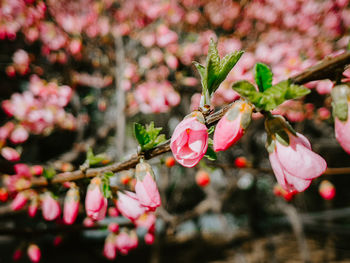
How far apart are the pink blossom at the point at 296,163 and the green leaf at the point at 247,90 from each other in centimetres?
11

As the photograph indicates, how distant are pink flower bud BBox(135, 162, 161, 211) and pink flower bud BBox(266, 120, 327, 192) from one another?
0.27 m

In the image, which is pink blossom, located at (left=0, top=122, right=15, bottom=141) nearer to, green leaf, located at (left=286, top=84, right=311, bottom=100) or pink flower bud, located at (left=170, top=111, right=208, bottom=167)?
pink flower bud, located at (left=170, top=111, right=208, bottom=167)

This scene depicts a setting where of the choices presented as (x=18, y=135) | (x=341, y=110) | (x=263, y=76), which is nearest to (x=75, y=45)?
(x=18, y=135)

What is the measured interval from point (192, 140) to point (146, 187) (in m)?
0.18

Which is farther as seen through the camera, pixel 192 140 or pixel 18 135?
pixel 18 135

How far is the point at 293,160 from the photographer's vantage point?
0.44 meters

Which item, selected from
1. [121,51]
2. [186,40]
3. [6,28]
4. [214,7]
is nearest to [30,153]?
[6,28]

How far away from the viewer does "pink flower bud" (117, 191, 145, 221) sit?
2.31ft

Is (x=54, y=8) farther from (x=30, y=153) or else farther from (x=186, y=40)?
(x=30, y=153)

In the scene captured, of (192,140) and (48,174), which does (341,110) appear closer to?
(192,140)

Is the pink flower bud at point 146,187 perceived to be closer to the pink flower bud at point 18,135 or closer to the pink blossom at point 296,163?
the pink blossom at point 296,163

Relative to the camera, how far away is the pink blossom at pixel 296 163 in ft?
1.41

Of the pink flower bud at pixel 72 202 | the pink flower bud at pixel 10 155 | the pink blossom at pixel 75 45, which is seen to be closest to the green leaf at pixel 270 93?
the pink flower bud at pixel 72 202

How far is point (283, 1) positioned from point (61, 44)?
314cm
